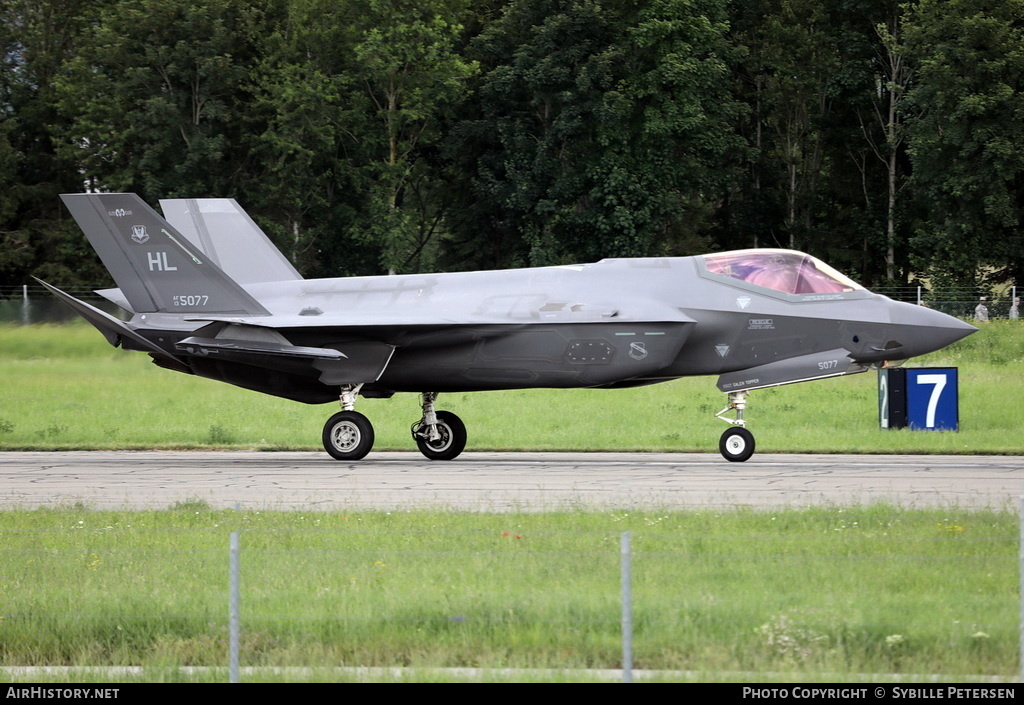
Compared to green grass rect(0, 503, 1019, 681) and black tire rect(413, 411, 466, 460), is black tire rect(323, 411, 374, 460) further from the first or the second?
green grass rect(0, 503, 1019, 681)

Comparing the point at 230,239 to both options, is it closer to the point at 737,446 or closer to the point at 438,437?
the point at 438,437

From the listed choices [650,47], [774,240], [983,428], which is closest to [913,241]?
[774,240]

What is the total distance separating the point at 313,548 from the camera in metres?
11.3

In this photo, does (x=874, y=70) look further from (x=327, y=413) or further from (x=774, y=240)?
(x=327, y=413)

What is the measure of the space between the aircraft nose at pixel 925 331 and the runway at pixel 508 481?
1.74m

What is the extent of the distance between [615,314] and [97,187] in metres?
40.8

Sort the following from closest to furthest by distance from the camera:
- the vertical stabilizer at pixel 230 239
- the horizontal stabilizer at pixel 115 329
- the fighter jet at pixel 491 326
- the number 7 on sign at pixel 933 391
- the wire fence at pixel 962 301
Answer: the fighter jet at pixel 491 326, the horizontal stabilizer at pixel 115 329, the vertical stabilizer at pixel 230 239, the number 7 on sign at pixel 933 391, the wire fence at pixel 962 301

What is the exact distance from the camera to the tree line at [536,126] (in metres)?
48.1

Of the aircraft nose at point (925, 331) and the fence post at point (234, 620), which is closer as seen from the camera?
the fence post at point (234, 620)

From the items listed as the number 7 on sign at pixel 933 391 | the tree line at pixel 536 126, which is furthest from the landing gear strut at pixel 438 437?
the tree line at pixel 536 126

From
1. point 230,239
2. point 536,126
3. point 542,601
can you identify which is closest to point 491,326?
point 230,239

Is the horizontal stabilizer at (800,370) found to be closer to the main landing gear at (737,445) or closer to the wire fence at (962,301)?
the main landing gear at (737,445)

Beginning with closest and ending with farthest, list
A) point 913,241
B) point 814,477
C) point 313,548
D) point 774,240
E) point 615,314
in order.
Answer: point 313,548
point 814,477
point 615,314
point 913,241
point 774,240

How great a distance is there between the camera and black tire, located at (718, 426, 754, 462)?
1831 centimetres
